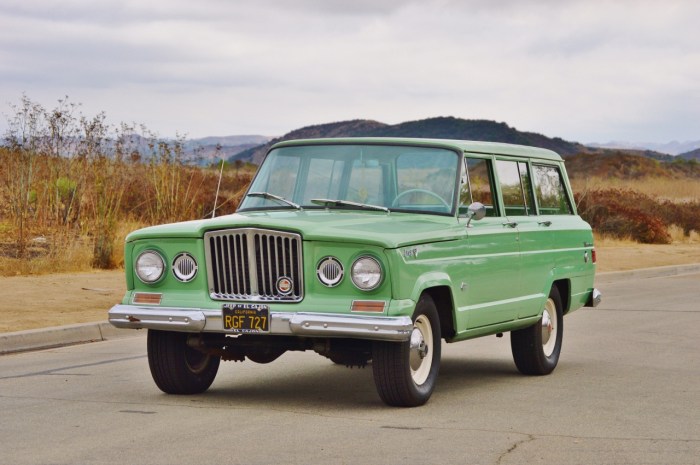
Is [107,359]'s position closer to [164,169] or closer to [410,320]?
[410,320]

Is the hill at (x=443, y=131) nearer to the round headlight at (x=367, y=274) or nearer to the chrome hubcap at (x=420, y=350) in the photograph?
the chrome hubcap at (x=420, y=350)

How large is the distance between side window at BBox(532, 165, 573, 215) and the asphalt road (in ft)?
4.86

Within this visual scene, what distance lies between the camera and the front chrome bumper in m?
8.10

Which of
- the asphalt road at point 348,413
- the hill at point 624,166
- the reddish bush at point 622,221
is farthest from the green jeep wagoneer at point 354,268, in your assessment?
the hill at point 624,166

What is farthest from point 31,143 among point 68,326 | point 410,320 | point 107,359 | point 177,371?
point 410,320

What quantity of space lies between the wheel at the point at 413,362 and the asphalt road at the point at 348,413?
14 cm

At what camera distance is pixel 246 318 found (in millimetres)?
8461

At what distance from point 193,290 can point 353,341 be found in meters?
1.18

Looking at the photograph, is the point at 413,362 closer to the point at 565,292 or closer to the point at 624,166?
the point at 565,292

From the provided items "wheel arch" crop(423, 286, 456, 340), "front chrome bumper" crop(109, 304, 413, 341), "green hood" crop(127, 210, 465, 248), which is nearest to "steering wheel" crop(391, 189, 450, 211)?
"green hood" crop(127, 210, 465, 248)

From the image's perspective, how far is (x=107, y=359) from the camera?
1192 centimetres

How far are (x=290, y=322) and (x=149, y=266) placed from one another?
1.32m

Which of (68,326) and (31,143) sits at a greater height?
(31,143)

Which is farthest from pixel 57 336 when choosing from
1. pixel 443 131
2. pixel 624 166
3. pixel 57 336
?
pixel 443 131
